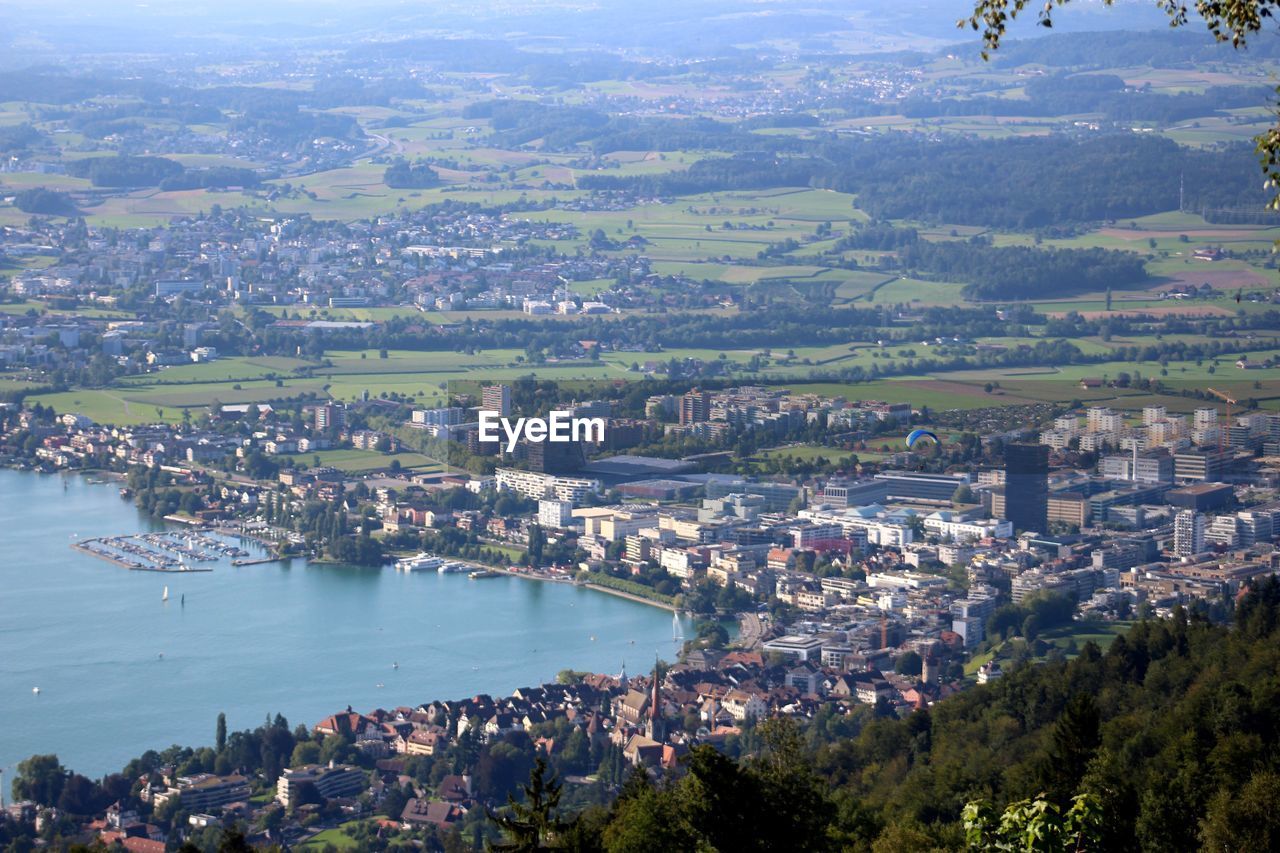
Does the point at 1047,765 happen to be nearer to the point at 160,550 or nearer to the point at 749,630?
the point at 749,630

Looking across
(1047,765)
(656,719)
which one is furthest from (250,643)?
(1047,765)

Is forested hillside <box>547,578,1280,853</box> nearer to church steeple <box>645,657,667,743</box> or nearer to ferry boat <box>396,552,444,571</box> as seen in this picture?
church steeple <box>645,657,667,743</box>

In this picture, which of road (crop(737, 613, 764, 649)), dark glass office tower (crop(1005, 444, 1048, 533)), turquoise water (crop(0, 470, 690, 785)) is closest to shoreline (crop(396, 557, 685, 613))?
turquoise water (crop(0, 470, 690, 785))

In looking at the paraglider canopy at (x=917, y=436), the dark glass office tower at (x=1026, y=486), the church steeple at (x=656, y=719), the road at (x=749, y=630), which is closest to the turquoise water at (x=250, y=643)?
the road at (x=749, y=630)

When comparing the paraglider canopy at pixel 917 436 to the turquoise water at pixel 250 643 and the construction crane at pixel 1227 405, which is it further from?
the turquoise water at pixel 250 643

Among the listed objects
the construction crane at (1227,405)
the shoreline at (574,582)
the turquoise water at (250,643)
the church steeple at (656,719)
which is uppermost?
the construction crane at (1227,405)
